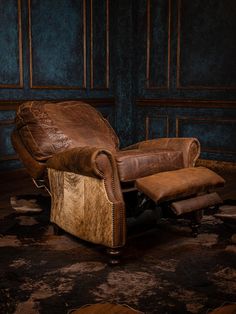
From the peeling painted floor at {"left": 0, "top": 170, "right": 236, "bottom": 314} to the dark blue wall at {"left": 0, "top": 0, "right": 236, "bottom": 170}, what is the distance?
2.43 metres

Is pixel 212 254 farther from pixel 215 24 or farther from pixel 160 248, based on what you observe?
pixel 215 24

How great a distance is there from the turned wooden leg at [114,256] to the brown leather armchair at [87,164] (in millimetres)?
30

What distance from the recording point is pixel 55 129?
9.87ft

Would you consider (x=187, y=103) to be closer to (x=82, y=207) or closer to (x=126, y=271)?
(x=82, y=207)

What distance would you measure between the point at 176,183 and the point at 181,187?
0.12 feet

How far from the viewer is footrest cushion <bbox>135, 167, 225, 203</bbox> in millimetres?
2449

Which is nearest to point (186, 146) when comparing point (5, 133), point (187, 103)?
point (5, 133)

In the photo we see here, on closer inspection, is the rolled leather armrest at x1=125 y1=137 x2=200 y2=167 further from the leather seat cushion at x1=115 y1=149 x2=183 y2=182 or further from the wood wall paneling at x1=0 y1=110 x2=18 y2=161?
the wood wall paneling at x1=0 y1=110 x2=18 y2=161

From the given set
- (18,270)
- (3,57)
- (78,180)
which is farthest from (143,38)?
(18,270)

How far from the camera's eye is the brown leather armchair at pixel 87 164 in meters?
2.44

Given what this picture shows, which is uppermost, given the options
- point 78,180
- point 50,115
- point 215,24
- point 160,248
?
point 215,24

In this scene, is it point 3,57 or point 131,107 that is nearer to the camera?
point 3,57

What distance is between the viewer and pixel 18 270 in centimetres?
237

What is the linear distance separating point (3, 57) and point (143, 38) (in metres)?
2.07
